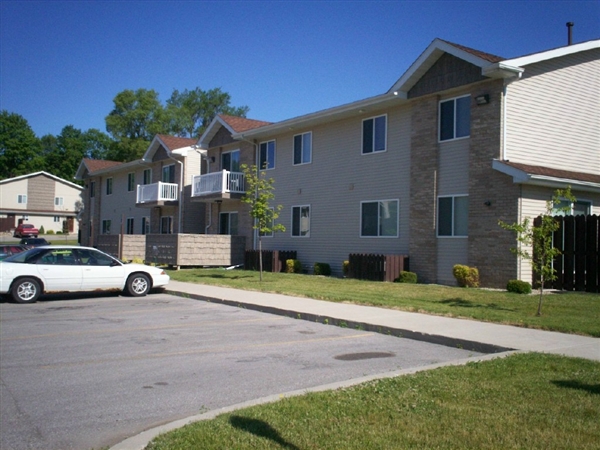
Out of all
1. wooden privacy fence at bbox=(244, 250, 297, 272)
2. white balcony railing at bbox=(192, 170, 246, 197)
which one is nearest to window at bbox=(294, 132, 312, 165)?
wooden privacy fence at bbox=(244, 250, 297, 272)

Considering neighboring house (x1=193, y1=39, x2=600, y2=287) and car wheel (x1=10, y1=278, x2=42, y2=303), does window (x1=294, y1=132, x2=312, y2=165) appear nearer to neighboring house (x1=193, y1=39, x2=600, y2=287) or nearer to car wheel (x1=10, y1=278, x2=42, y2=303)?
neighboring house (x1=193, y1=39, x2=600, y2=287)

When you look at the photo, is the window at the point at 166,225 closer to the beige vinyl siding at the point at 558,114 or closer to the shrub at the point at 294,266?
the shrub at the point at 294,266

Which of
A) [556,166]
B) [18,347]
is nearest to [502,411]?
[18,347]

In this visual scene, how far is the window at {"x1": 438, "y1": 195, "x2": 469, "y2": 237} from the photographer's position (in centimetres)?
1969

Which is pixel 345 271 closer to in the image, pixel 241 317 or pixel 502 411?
pixel 241 317

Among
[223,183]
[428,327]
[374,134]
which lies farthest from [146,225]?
[428,327]

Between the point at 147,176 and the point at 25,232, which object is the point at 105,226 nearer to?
the point at 147,176

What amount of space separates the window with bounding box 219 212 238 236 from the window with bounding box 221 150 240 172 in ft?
7.78

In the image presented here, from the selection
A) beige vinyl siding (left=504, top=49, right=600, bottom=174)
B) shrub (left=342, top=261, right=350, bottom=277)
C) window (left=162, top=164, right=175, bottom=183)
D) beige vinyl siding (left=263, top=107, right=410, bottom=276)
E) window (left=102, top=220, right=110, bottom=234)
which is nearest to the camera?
beige vinyl siding (left=504, top=49, right=600, bottom=174)

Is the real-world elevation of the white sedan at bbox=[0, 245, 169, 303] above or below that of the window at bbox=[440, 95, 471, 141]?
below

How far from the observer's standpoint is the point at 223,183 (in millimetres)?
30688

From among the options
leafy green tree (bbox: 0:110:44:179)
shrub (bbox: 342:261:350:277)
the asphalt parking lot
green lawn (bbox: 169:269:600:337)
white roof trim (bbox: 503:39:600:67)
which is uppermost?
leafy green tree (bbox: 0:110:44:179)

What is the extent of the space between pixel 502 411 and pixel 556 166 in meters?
16.1

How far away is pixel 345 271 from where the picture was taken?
2300 cm
